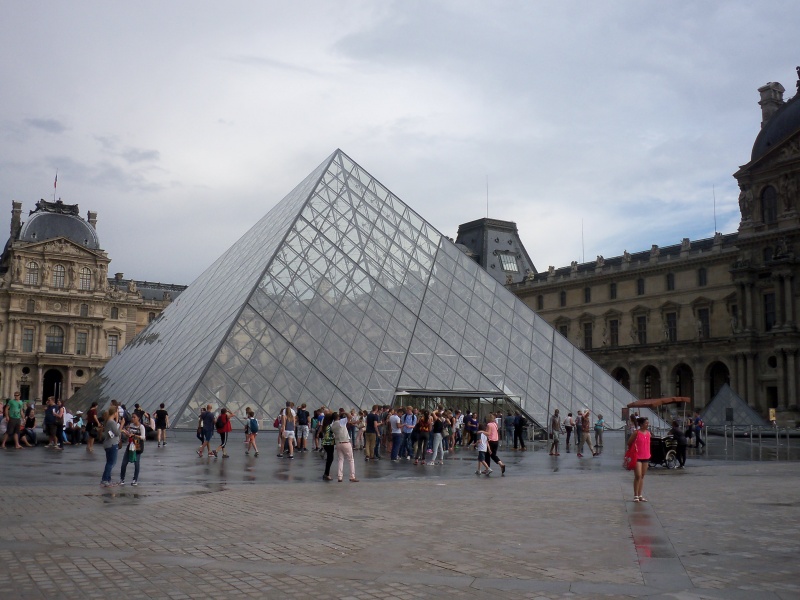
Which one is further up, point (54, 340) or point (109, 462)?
point (54, 340)

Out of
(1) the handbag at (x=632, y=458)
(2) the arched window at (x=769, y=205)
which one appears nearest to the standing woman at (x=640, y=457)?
(1) the handbag at (x=632, y=458)

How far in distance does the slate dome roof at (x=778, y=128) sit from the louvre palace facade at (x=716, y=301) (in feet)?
0.26

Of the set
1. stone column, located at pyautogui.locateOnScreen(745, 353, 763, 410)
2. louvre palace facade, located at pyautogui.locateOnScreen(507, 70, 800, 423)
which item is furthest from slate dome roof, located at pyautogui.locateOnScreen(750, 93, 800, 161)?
stone column, located at pyautogui.locateOnScreen(745, 353, 763, 410)

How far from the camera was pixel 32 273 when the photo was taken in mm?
72750

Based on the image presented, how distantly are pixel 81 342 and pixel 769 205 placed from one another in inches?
2309

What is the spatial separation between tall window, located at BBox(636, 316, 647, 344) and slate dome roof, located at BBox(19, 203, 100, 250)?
163 feet

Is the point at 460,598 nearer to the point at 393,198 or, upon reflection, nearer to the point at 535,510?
the point at 535,510

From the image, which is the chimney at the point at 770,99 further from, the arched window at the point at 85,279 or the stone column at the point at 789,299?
the arched window at the point at 85,279

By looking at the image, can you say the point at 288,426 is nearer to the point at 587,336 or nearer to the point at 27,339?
the point at 587,336

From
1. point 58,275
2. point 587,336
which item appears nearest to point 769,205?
point 587,336

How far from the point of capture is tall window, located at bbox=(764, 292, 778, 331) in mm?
51312

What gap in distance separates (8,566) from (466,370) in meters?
19.8

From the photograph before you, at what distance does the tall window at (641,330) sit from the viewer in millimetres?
60812

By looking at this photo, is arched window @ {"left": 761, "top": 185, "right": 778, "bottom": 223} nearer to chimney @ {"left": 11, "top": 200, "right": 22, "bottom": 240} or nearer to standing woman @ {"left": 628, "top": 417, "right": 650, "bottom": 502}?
standing woman @ {"left": 628, "top": 417, "right": 650, "bottom": 502}
